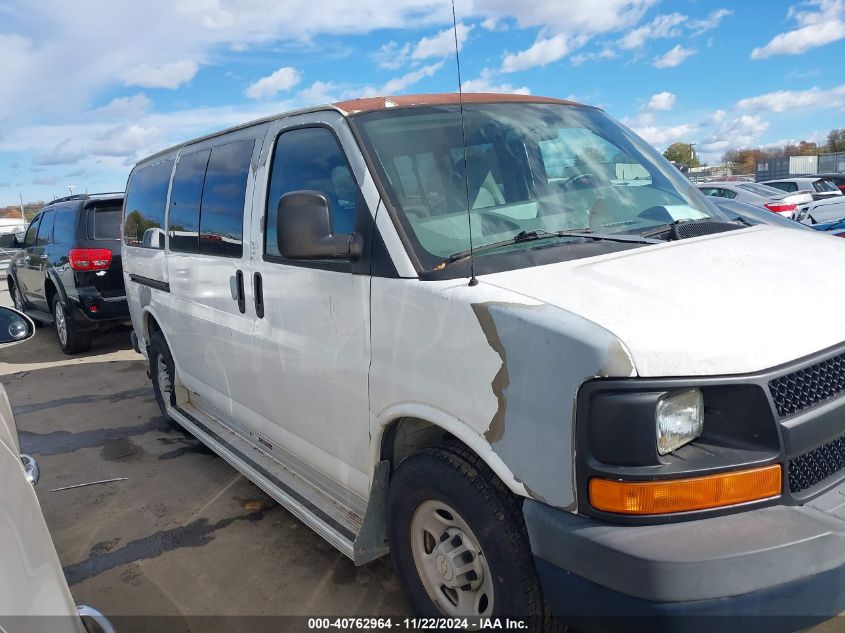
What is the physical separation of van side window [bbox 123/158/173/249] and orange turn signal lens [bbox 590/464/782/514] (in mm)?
4112

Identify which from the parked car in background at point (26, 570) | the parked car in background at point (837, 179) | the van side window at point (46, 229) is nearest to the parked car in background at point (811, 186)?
the parked car in background at point (837, 179)

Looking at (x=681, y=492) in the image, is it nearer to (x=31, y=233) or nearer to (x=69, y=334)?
(x=69, y=334)

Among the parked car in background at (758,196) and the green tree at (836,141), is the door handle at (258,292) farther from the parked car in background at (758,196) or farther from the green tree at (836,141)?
the green tree at (836,141)

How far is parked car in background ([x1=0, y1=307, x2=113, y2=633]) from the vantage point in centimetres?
143

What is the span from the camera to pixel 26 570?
5.07 ft

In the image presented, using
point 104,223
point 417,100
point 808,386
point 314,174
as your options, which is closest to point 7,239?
point 104,223

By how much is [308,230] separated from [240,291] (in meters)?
1.22

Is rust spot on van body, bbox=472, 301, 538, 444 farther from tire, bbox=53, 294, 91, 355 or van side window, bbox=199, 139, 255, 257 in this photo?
tire, bbox=53, 294, 91, 355

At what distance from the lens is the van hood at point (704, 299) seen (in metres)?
1.88

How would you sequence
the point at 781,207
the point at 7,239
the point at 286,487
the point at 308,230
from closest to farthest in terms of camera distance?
the point at 308,230 < the point at 286,487 < the point at 7,239 < the point at 781,207

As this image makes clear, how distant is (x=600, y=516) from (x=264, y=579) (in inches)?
82.6

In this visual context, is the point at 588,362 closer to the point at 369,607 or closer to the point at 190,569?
the point at 369,607

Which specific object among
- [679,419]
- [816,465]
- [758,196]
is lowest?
[816,465]

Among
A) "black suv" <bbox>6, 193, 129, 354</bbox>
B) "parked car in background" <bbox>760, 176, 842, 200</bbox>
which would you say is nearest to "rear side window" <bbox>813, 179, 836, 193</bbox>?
"parked car in background" <bbox>760, 176, 842, 200</bbox>
